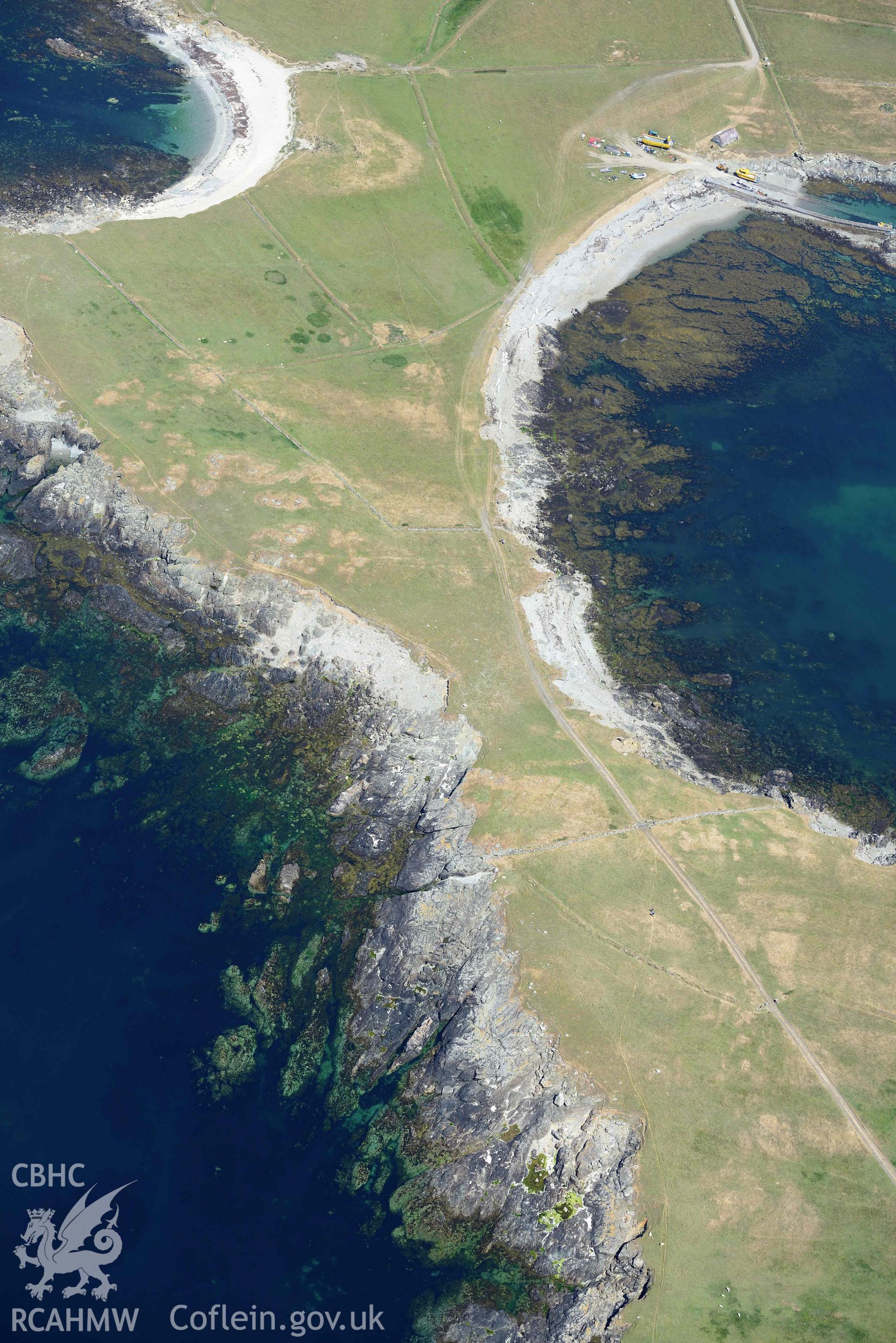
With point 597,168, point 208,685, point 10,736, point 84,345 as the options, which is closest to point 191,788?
point 208,685

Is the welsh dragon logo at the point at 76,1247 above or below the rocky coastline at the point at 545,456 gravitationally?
below

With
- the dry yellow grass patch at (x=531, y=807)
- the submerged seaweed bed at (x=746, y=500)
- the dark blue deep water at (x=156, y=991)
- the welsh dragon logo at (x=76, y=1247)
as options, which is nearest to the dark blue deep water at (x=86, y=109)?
the submerged seaweed bed at (x=746, y=500)

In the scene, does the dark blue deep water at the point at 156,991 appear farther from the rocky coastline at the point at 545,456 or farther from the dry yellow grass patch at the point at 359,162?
the dry yellow grass patch at the point at 359,162

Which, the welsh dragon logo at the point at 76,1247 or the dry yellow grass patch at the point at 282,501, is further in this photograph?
the dry yellow grass patch at the point at 282,501

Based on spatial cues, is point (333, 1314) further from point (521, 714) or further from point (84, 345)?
point (84, 345)

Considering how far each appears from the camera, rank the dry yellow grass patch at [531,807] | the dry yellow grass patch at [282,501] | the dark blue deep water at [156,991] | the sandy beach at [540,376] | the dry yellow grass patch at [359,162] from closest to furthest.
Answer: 1. the dark blue deep water at [156,991]
2. the dry yellow grass patch at [531,807]
3. the sandy beach at [540,376]
4. the dry yellow grass patch at [282,501]
5. the dry yellow grass patch at [359,162]

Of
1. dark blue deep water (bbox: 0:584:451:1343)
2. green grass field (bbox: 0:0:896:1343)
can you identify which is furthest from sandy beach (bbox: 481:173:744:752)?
dark blue deep water (bbox: 0:584:451:1343)

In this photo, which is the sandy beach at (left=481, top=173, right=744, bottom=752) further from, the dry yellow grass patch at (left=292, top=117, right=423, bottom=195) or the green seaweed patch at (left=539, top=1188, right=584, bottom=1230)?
the green seaweed patch at (left=539, top=1188, right=584, bottom=1230)

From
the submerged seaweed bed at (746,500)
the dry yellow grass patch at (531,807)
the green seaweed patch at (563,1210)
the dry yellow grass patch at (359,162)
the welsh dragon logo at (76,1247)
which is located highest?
the dry yellow grass patch at (359,162)
